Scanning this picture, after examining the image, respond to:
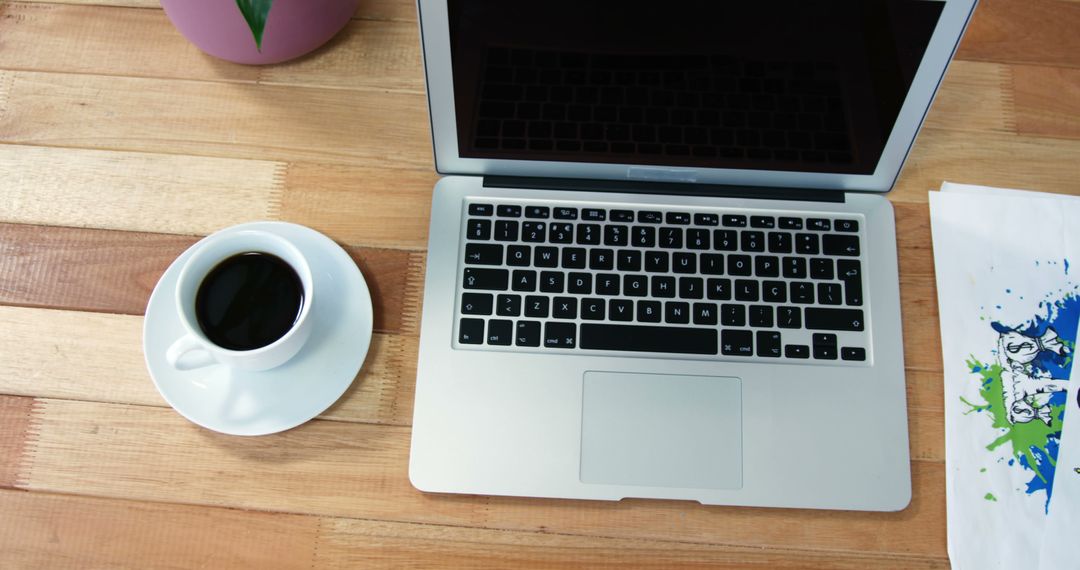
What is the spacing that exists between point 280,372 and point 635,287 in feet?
1.06

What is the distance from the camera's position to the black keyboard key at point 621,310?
28.5 inches

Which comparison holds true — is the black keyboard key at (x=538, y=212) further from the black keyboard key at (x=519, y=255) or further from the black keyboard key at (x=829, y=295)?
the black keyboard key at (x=829, y=295)

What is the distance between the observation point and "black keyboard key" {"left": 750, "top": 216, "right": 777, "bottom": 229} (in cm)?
75

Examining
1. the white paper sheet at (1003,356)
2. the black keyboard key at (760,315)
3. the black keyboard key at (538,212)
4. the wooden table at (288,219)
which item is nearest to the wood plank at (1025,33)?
the wooden table at (288,219)

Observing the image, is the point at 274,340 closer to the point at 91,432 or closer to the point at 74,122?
the point at 91,432

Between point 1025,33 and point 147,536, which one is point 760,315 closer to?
point 1025,33

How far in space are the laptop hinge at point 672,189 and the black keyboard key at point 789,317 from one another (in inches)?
4.3

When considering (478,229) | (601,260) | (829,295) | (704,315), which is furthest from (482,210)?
(829,295)

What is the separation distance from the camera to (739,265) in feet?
2.41

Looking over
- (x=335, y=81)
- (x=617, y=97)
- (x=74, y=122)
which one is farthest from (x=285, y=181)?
(x=617, y=97)

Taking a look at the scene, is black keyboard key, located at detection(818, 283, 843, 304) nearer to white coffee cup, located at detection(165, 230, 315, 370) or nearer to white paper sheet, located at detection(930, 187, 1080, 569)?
white paper sheet, located at detection(930, 187, 1080, 569)

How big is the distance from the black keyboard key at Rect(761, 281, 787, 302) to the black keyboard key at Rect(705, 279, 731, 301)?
3 centimetres

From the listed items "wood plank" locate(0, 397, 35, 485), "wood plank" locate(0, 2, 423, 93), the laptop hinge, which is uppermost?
"wood plank" locate(0, 2, 423, 93)

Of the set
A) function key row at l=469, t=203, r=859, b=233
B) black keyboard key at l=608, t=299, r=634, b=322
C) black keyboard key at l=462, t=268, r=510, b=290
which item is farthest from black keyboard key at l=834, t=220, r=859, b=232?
black keyboard key at l=462, t=268, r=510, b=290
